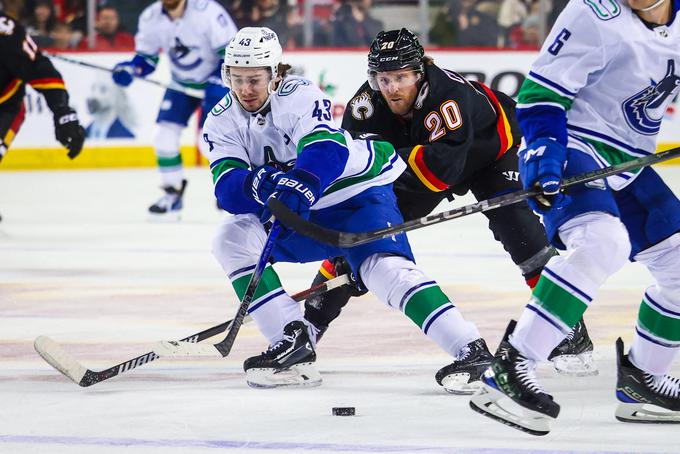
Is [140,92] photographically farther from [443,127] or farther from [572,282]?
[572,282]

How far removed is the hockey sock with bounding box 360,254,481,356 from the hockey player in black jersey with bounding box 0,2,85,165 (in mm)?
3558

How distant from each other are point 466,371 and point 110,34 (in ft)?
22.3

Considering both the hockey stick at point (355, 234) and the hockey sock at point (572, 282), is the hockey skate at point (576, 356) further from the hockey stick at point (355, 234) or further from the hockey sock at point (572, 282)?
the hockey sock at point (572, 282)

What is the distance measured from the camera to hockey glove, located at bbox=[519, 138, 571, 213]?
107 inches

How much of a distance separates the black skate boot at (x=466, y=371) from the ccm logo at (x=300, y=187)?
506 mm

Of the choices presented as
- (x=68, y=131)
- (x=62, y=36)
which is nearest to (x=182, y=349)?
(x=68, y=131)

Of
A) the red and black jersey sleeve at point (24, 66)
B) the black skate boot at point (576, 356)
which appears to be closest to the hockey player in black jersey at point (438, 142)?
the black skate boot at point (576, 356)

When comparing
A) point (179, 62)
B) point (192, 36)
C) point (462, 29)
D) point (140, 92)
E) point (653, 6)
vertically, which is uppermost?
point (653, 6)

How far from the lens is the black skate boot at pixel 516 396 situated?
269cm

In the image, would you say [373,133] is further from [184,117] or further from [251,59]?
[184,117]

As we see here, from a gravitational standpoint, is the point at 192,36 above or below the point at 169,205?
above

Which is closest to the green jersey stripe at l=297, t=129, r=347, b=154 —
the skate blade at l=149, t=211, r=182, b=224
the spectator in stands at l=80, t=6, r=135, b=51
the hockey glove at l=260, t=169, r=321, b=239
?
the hockey glove at l=260, t=169, r=321, b=239

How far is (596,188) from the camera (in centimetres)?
280

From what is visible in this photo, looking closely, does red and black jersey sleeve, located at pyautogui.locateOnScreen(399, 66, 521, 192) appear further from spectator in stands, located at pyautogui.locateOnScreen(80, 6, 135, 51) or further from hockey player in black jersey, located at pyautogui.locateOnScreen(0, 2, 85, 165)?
spectator in stands, located at pyautogui.locateOnScreen(80, 6, 135, 51)
